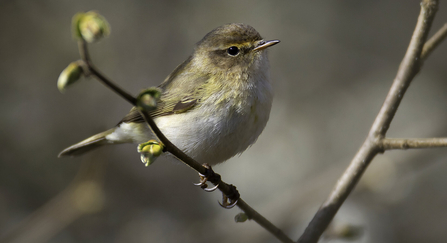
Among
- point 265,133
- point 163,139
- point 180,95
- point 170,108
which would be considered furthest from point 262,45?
point 265,133

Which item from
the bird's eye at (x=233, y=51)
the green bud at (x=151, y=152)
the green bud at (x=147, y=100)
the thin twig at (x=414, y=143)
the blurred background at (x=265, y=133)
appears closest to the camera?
the green bud at (x=147, y=100)

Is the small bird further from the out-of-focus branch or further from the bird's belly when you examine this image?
the out-of-focus branch

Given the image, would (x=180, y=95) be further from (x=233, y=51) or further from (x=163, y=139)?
(x=163, y=139)

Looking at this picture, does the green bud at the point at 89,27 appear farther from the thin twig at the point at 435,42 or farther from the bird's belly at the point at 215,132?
the thin twig at the point at 435,42

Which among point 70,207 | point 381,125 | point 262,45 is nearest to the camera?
point 381,125

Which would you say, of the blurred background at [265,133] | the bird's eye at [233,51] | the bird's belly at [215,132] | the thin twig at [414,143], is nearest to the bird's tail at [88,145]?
the blurred background at [265,133]

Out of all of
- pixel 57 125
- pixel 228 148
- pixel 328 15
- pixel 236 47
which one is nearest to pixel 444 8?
pixel 328 15
